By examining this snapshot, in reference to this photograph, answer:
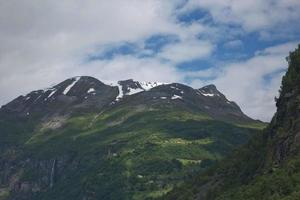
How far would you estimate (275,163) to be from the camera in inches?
6004

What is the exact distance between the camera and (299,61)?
630 feet

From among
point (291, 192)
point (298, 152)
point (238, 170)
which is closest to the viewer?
point (291, 192)

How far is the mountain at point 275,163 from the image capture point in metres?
132

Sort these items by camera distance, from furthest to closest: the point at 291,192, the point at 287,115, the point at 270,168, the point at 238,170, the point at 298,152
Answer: the point at 238,170, the point at 287,115, the point at 270,168, the point at 298,152, the point at 291,192

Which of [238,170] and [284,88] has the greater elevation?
[284,88]

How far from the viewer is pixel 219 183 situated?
7579 inches

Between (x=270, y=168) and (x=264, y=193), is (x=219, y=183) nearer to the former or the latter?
(x=270, y=168)

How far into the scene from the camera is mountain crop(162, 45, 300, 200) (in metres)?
132

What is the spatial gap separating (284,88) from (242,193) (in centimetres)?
5510

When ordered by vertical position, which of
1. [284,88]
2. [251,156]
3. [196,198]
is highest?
[284,88]

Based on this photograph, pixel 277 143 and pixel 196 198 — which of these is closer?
pixel 277 143

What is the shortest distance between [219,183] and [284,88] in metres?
37.6

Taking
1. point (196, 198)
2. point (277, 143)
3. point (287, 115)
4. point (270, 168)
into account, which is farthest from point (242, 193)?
point (196, 198)

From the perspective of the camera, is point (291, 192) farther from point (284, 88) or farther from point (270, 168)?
point (284, 88)
